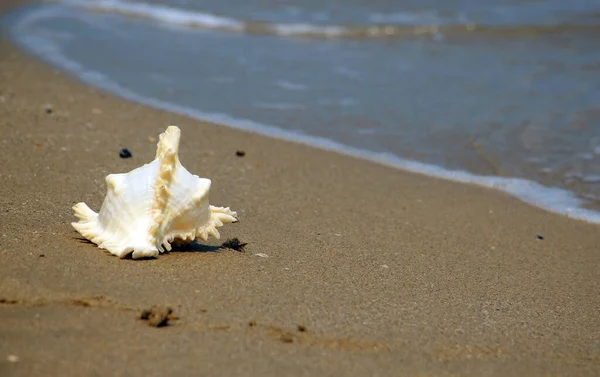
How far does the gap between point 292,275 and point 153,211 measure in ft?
2.48

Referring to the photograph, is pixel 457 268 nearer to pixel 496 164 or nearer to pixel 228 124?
pixel 496 164

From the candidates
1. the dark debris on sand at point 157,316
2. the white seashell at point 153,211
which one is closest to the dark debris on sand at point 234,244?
the white seashell at point 153,211

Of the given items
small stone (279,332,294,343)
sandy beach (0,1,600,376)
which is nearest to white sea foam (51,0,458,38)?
sandy beach (0,1,600,376)

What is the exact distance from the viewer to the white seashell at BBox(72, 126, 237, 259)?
404 centimetres

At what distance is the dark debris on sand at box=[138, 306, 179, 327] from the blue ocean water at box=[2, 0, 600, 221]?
3.54 meters

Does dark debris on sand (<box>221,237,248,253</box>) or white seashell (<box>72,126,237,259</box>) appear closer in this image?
white seashell (<box>72,126,237,259</box>)

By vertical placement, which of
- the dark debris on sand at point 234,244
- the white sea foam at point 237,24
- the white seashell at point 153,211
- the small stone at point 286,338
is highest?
the white seashell at point 153,211

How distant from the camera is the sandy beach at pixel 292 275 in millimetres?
3469

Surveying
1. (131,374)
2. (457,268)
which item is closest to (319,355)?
(131,374)

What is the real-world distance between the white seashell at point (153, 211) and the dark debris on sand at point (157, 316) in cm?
47

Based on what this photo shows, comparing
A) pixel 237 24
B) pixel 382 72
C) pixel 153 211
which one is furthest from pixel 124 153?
pixel 237 24

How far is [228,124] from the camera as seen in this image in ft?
24.6

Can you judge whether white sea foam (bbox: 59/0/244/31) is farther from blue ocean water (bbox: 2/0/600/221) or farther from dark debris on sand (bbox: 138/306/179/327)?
dark debris on sand (bbox: 138/306/179/327)

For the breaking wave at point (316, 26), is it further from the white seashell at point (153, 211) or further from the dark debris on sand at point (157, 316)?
the dark debris on sand at point (157, 316)
